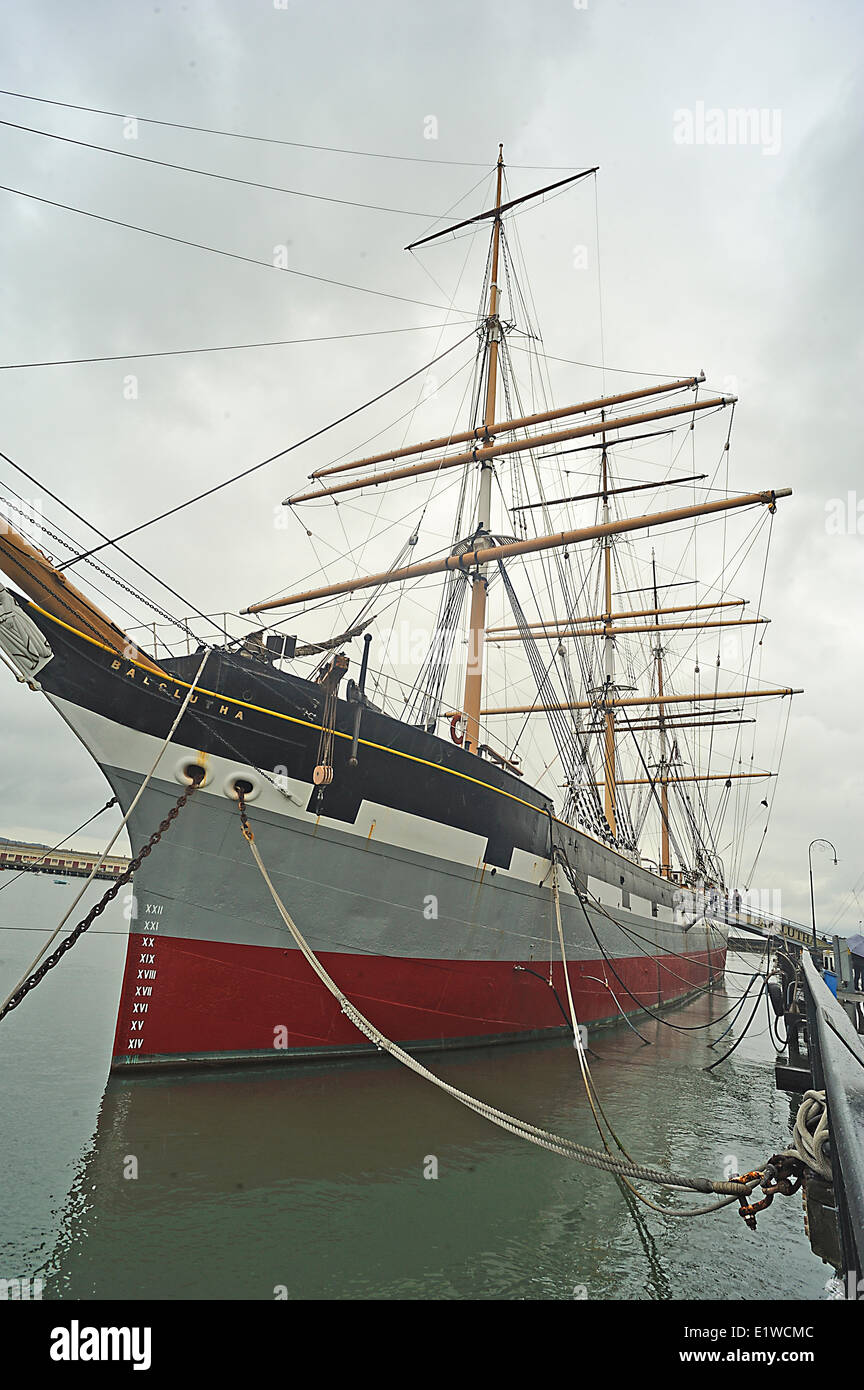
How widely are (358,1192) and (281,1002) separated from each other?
9.88 ft

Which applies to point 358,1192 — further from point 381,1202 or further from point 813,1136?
point 813,1136

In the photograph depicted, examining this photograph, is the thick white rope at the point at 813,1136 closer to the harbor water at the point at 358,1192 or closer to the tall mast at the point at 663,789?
the harbor water at the point at 358,1192

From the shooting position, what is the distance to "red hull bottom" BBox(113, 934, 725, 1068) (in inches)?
307

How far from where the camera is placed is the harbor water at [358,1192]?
443 centimetres

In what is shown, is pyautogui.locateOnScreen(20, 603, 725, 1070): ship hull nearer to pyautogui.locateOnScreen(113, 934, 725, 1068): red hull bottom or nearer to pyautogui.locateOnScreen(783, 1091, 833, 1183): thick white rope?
pyautogui.locateOnScreen(113, 934, 725, 1068): red hull bottom

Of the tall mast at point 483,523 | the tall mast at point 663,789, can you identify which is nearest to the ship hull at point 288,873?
the tall mast at point 483,523

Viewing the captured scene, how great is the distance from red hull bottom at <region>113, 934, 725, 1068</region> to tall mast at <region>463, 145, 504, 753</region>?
11.7ft

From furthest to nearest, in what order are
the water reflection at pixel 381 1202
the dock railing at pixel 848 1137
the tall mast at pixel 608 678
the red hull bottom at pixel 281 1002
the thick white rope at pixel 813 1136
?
the tall mast at pixel 608 678 → the red hull bottom at pixel 281 1002 → the water reflection at pixel 381 1202 → the thick white rope at pixel 813 1136 → the dock railing at pixel 848 1137

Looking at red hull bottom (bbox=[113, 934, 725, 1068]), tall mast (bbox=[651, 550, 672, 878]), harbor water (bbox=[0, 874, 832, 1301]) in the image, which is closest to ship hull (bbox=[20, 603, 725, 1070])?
red hull bottom (bbox=[113, 934, 725, 1068])

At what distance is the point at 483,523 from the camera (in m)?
14.3

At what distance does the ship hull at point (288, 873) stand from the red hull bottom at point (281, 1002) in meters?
0.02
